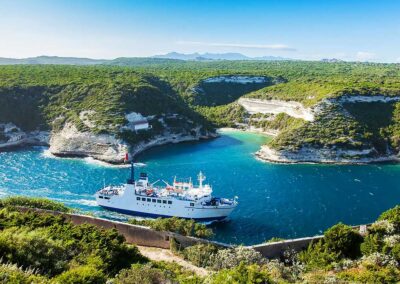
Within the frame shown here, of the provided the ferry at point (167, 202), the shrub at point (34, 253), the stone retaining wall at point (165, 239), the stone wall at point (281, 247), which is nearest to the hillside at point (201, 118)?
the ferry at point (167, 202)

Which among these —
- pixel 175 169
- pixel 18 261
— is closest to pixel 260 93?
pixel 175 169

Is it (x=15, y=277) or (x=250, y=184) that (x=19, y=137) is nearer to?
(x=250, y=184)

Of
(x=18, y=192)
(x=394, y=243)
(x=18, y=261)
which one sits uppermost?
(x=18, y=261)

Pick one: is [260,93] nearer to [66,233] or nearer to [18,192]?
[18,192]

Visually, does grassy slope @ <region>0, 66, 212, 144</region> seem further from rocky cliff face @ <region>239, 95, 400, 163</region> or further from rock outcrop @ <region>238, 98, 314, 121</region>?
rocky cliff face @ <region>239, 95, 400, 163</region>

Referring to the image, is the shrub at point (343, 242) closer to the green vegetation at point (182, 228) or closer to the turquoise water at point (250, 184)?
the green vegetation at point (182, 228)
